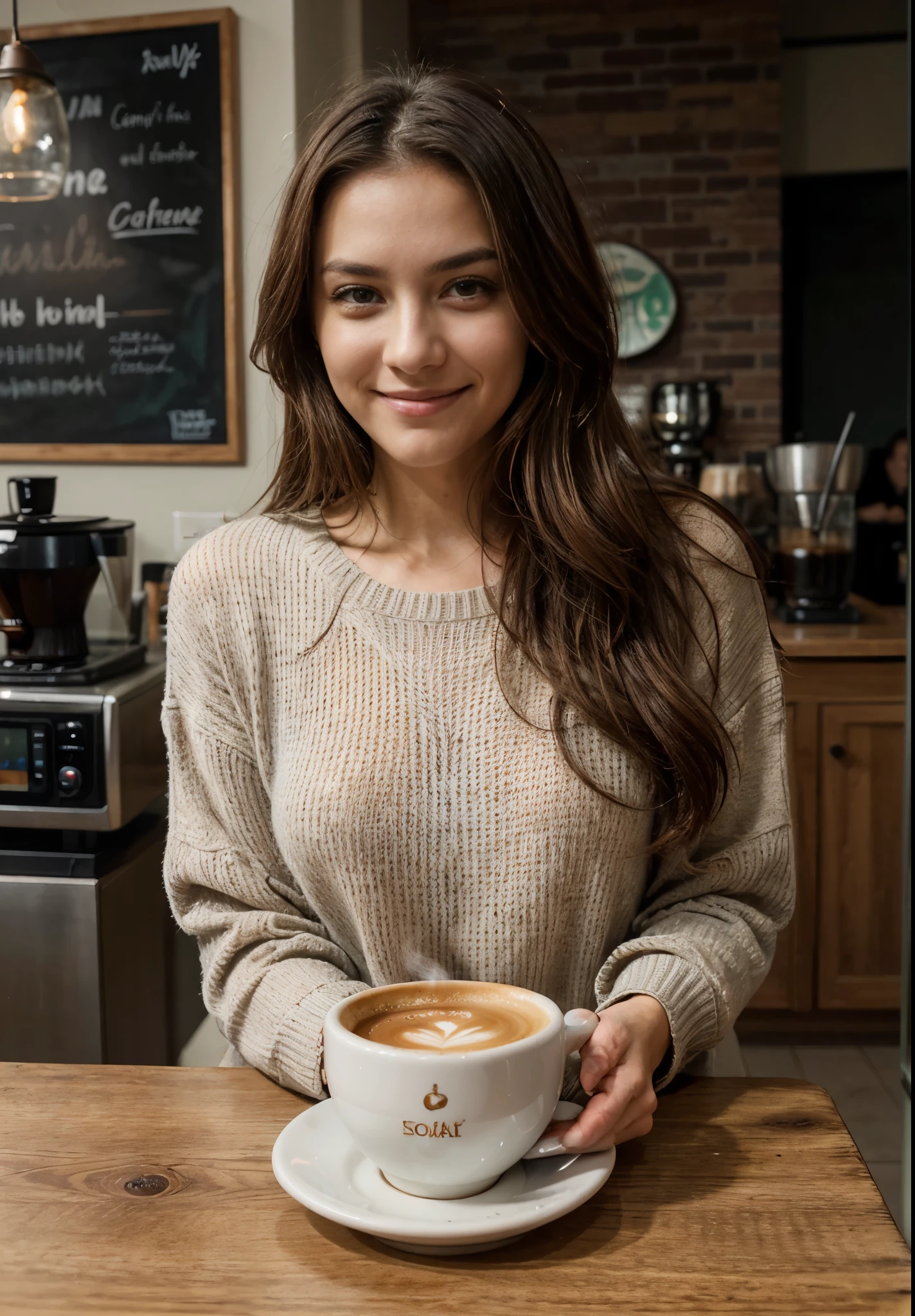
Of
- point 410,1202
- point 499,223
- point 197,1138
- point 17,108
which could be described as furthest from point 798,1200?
point 17,108

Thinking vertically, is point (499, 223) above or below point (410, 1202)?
above

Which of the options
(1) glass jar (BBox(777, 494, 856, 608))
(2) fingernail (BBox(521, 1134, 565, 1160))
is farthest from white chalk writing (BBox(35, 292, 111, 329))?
(2) fingernail (BBox(521, 1134, 565, 1160))

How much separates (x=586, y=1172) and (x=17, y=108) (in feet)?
6.29

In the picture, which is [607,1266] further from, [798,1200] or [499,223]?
[499,223]

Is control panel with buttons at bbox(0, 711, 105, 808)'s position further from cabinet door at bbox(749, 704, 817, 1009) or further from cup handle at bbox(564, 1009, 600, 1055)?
cabinet door at bbox(749, 704, 817, 1009)

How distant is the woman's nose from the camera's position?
3.46ft

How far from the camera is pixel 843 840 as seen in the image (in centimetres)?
313

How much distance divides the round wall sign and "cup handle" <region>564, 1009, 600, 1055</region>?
416 cm

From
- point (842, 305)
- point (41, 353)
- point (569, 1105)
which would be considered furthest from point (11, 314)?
point (842, 305)

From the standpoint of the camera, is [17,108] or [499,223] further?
[17,108]

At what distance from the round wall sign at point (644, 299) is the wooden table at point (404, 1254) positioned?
414 centimetres

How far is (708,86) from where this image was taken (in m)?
4.58

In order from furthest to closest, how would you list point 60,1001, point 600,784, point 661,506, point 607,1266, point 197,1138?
point 60,1001 → point 661,506 → point 600,784 → point 197,1138 → point 607,1266

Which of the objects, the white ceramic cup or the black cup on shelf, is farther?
the black cup on shelf
